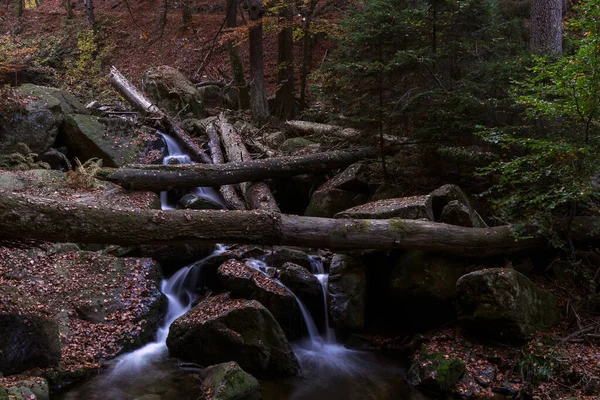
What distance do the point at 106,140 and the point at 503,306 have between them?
34.3 feet

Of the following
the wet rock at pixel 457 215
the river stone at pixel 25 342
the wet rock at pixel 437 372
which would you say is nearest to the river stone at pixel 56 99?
the river stone at pixel 25 342

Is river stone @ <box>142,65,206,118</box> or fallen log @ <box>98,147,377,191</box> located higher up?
river stone @ <box>142,65,206,118</box>

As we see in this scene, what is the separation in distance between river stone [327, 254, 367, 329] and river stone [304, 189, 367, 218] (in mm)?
2347

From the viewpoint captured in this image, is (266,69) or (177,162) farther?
(266,69)

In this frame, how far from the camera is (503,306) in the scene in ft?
21.6

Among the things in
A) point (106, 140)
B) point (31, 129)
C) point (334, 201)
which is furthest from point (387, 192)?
point (31, 129)

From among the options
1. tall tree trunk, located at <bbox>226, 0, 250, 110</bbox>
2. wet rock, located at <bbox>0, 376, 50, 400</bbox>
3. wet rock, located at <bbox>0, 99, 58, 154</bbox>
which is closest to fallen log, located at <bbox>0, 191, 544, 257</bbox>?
wet rock, located at <bbox>0, 376, 50, 400</bbox>

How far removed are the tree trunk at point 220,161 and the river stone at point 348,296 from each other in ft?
11.9

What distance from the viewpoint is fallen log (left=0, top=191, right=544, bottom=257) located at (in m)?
5.30

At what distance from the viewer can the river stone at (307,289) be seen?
8125mm

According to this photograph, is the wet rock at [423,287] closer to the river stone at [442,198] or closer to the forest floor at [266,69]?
the forest floor at [266,69]

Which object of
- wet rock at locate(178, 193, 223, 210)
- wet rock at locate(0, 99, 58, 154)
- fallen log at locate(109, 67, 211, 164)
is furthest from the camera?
fallen log at locate(109, 67, 211, 164)

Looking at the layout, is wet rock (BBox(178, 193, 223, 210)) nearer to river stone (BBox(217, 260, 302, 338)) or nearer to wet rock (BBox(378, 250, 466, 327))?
river stone (BBox(217, 260, 302, 338))

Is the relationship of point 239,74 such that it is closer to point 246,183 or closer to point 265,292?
point 246,183
